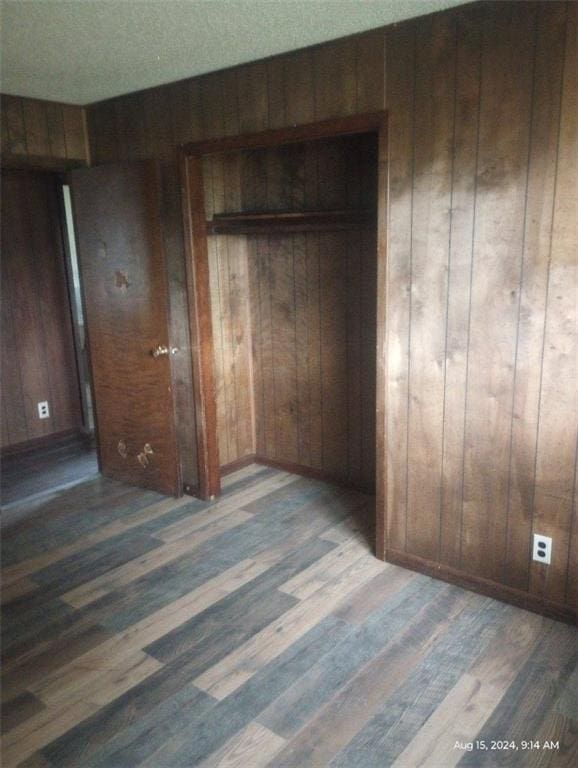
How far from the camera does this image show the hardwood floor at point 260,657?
6.41ft

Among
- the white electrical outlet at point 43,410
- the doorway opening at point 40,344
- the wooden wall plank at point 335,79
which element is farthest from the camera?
the white electrical outlet at point 43,410

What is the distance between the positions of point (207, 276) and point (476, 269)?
1.66 m

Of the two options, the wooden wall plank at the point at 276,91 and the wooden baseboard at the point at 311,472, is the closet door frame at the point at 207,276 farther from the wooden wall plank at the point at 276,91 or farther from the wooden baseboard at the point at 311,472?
the wooden baseboard at the point at 311,472

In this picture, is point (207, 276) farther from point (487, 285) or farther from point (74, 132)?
point (487, 285)

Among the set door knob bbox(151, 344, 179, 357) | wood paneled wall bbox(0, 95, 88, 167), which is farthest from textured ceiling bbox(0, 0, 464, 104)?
door knob bbox(151, 344, 179, 357)

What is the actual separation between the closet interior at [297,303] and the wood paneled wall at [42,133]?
0.81m

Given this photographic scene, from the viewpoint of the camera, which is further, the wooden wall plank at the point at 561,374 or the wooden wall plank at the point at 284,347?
the wooden wall plank at the point at 284,347

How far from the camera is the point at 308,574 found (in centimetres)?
292

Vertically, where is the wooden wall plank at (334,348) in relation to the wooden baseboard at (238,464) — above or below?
above

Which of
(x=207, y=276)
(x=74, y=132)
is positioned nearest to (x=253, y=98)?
(x=207, y=276)

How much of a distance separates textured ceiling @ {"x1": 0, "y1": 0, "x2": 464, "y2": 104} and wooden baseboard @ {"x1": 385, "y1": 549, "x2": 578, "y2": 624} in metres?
2.33

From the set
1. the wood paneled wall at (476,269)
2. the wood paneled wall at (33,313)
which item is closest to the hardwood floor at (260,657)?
the wood paneled wall at (476,269)

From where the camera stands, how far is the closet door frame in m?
2.71

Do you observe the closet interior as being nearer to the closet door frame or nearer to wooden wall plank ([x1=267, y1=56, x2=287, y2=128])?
the closet door frame
